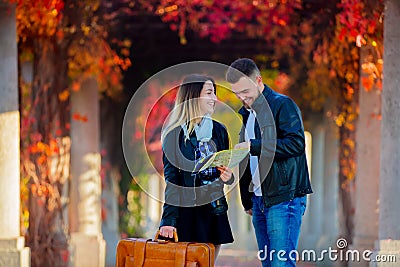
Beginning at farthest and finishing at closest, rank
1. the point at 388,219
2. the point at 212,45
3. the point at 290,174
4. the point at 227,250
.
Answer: the point at 227,250, the point at 212,45, the point at 388,219, the point at 290,174

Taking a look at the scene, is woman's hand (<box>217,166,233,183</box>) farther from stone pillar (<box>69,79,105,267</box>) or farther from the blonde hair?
stone pillar (<box>69,79,105,267</box>)

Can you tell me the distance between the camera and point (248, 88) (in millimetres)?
5129

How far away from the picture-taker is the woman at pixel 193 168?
16.8 feet

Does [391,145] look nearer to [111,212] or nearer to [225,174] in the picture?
[225,174]

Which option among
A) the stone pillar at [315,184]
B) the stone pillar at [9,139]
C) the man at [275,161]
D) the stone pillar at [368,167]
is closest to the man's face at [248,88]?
the man at [275,161]

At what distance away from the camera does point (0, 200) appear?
24.1ft

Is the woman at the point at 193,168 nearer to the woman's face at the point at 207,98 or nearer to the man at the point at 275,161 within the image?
the woman's face at the point at 207,98

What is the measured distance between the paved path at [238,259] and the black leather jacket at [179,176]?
814 centimetres

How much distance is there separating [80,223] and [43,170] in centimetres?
142

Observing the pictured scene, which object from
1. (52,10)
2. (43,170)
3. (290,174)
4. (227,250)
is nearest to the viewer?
(290,174)

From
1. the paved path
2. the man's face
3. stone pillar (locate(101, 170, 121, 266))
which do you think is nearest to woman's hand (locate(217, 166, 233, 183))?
the man's face

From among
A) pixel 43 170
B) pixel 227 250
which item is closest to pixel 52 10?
pixel 43 170

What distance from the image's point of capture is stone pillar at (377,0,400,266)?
698 centimetres

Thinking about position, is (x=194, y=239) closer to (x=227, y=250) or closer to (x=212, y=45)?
(x=212, y=45)
